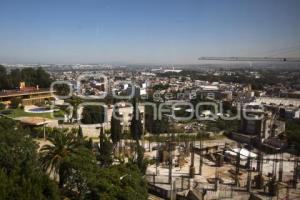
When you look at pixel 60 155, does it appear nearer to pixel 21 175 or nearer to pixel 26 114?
pixel 21 175

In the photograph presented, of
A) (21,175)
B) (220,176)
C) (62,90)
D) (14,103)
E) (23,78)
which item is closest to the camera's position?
(21,175)

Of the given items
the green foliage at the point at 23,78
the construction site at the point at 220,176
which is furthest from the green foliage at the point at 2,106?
the construction site at the point at 220,176

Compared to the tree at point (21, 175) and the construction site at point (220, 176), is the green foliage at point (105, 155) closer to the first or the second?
the construction site at point (220, 176)

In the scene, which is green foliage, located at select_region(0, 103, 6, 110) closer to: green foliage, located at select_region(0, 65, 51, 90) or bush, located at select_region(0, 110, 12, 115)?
bush, located at select_region(0, 110, 12, 115)

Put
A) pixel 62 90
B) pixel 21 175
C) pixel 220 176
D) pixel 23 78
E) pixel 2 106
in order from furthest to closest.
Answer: pixel 23 78
pixel 62 90
pixel 2 106
pixel 220 176
pixel 21 175

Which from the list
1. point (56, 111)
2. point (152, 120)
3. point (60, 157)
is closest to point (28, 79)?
point (56, 111)

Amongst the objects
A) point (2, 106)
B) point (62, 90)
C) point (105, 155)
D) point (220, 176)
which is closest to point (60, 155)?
point (105, 155)

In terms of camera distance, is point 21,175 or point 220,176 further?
point 220,176

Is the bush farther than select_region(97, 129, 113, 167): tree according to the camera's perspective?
Yes

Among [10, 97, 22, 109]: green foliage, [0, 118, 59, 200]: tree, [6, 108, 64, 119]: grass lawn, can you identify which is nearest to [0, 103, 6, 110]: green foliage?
[6, 108, 64, 119]: grass lawn
